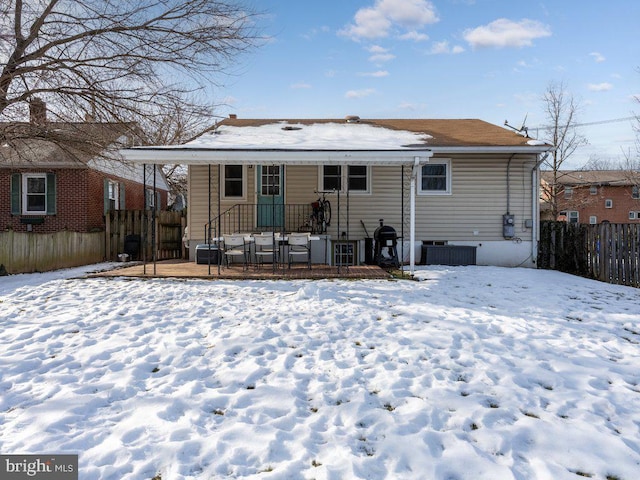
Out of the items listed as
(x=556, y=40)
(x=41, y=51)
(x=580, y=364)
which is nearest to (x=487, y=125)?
(x=556, y=40)

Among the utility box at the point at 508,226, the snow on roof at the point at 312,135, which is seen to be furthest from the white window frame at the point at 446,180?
the utility box at the point at 508,226

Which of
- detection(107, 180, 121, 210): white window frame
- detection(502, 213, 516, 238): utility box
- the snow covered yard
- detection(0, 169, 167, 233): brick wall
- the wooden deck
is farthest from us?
detection(107, 180, 121, 210): white window frame

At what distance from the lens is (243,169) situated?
12.0 metres

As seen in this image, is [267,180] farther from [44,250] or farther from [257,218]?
[44,250]

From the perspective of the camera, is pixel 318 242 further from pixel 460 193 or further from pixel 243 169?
pixel 460 193

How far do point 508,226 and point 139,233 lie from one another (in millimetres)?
11719

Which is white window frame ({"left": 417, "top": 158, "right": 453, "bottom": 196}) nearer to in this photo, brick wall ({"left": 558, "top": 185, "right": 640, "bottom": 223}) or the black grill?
the black grill

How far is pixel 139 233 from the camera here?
46.9ft

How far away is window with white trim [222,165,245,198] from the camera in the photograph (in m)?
12.1

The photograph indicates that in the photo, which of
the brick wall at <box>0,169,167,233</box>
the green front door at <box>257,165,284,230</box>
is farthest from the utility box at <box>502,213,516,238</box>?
the brick wall at <box>0,169,167,233</box>

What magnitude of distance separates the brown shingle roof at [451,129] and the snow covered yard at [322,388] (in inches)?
253

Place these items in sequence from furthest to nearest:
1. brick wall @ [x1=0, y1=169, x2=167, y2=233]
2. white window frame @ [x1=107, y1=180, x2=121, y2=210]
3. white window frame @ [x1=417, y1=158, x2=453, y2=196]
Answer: white window frame @ [x1=107, y1=180, x2=121, y2=210] → brick wall @ [x1=0, y1=169, x2=167, y2=233] → white window frame @ [x1=417, y1=158, x2=453, y2=196]

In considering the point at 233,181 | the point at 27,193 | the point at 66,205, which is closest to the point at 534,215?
the point at 233,181

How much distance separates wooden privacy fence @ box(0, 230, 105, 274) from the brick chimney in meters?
2.92
